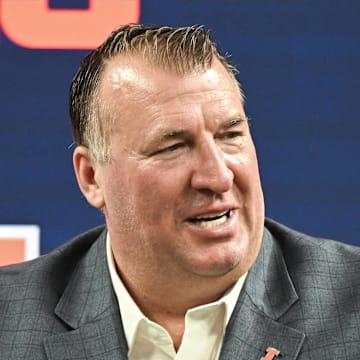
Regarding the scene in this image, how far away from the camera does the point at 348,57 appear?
2.33 metres

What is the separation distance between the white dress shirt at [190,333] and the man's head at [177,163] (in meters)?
0.04

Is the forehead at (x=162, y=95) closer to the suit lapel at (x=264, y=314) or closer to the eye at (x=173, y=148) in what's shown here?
the eye at (x=173, y=148)

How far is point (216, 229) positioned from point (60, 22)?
912 mm

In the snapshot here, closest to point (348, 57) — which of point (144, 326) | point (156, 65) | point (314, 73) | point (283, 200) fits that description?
point (314, 73)

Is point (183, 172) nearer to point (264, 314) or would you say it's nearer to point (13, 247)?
point (264, 314)

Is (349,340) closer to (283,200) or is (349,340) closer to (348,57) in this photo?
(283,200)

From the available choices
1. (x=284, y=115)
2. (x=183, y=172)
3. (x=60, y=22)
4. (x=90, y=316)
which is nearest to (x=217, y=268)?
(x=183, y=172)

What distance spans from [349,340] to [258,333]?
158 mm

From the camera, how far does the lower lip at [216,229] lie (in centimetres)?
163

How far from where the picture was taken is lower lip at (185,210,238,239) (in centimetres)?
163

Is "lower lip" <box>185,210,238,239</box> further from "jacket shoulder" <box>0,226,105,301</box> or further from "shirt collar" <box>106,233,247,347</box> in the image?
"jacket shoulder" <box>0,226,105,301</box>

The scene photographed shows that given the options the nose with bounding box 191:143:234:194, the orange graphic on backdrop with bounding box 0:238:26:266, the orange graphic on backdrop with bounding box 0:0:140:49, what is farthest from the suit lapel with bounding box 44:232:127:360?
the orange graphic on backdrop with bounding box 0:0:140:49

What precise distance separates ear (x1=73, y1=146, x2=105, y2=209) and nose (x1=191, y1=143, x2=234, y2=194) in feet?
0.85

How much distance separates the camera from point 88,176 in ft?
6.12
